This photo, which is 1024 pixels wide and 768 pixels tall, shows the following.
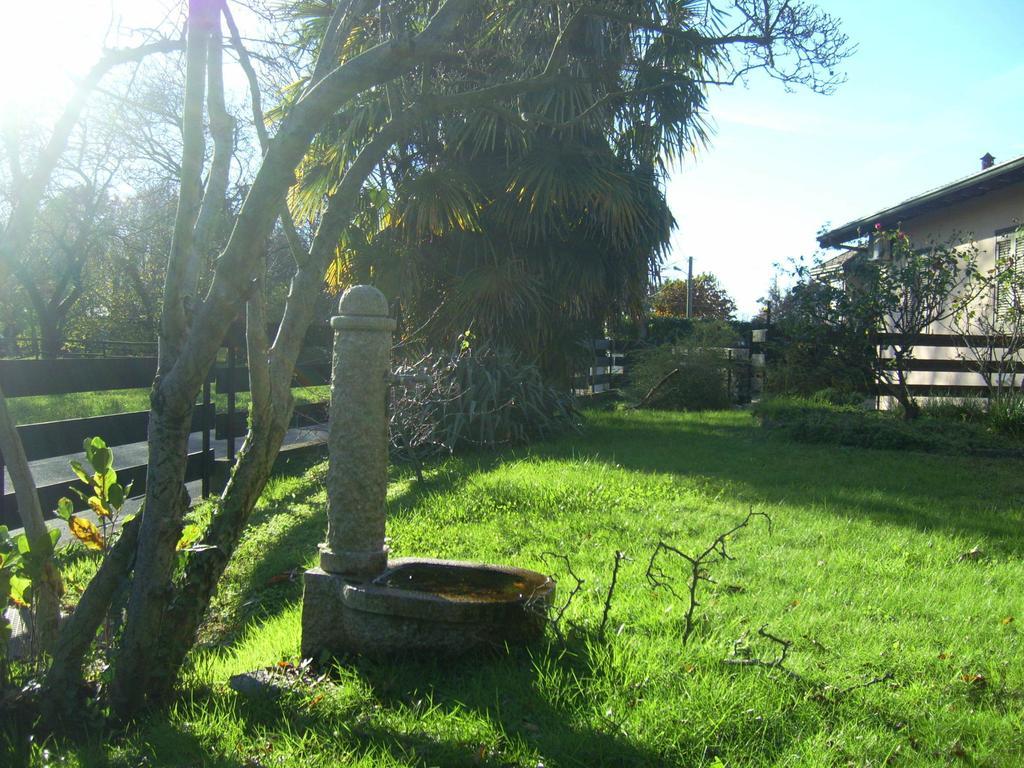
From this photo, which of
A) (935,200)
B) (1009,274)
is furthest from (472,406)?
(935,200)

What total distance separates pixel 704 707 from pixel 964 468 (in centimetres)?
550

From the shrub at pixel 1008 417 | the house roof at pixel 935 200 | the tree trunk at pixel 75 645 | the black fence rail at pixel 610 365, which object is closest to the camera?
the tree trunk at pixel 75 645

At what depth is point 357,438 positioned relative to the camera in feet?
11.6

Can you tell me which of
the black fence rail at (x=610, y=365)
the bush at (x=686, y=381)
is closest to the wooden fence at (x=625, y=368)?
the black fence rail at (x=610, y=365)

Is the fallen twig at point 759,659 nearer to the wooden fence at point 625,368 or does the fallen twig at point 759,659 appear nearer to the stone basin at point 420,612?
the stone basin at point 420,612

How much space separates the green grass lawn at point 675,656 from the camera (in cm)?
267

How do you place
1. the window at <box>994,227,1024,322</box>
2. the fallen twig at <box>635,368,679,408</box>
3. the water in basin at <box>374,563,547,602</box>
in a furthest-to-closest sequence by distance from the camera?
the fallen twig at <box>635,368,679,408</box>, the window at <box>994,227,1024,322</box>, the water in basin at <box>374,563,547,602</box>

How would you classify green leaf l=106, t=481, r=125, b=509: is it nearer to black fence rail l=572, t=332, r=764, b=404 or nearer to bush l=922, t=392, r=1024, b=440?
bush l=922, t=392, r=1024, b=440

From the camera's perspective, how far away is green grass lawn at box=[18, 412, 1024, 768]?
8.77ft

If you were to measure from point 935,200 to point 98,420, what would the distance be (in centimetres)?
1171

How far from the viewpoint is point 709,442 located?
9086 mm

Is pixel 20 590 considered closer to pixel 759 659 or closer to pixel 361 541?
pixel 361 541

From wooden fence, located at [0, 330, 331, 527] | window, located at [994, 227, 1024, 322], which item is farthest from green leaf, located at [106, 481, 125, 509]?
window, located at [994, 227, 1024, 322]

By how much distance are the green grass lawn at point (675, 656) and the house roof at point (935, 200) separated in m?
6.41
